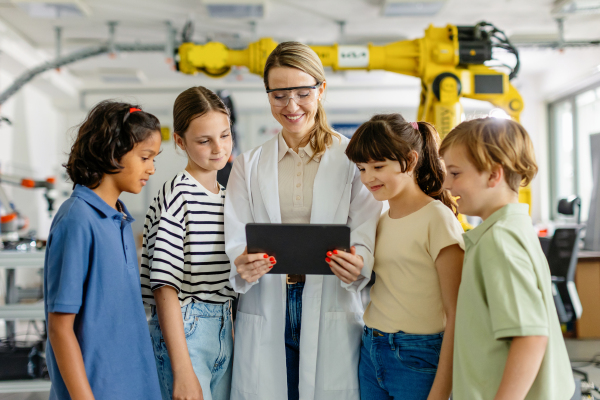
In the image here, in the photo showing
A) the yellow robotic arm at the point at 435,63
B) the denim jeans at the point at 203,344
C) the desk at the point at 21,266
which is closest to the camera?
the denim jeans at the point at 203,344

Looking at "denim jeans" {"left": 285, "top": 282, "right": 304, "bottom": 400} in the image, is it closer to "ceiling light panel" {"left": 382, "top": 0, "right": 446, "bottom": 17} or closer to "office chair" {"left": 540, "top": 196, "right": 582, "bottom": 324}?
"office chair" {"left": 540, "top": 196, "right": 582, "bottom": 324}

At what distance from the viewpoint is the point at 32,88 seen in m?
6.48

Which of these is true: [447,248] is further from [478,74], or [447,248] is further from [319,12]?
[319,12]

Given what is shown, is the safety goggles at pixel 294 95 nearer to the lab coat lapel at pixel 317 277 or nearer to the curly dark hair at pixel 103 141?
the lab coat lapel at pixel 317 277

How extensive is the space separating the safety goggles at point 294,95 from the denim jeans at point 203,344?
580mm

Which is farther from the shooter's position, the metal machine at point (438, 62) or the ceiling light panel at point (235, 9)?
the ceiling light panel at point (235, 9)

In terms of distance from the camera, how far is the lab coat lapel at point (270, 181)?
1251 millimetres

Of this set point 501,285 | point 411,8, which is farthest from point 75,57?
point 501,285

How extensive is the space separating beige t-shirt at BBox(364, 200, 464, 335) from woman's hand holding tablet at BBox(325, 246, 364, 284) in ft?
0.32

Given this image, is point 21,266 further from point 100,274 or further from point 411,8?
point 411,8

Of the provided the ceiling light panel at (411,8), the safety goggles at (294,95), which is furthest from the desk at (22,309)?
the ceiling light panel at (411,8)

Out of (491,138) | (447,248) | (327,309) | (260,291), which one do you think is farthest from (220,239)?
(491,138)

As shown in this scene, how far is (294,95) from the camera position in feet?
4.01

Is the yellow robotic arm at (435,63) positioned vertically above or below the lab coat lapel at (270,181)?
above
